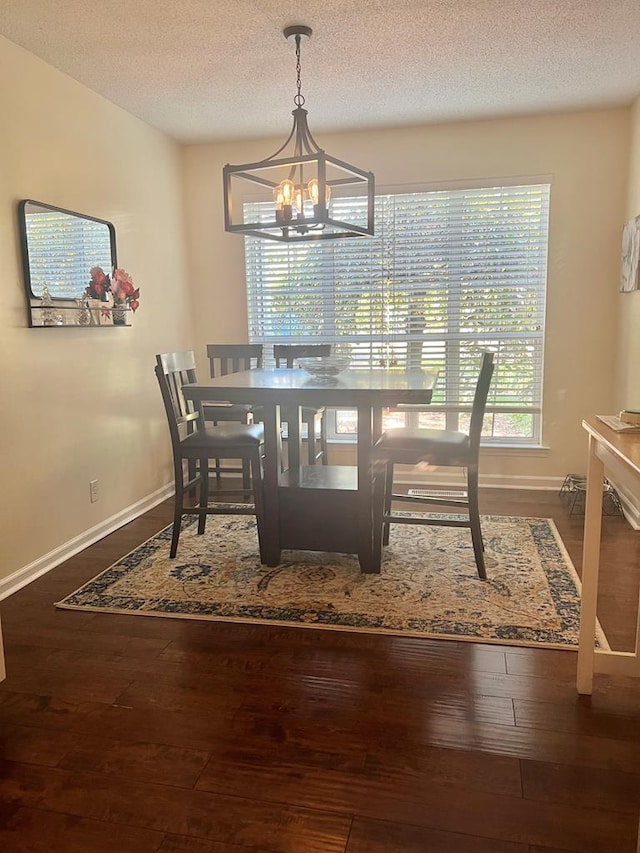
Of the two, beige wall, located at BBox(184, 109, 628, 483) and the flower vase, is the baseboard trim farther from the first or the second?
beige wall, located at BBox(184, 109, 628, 483)

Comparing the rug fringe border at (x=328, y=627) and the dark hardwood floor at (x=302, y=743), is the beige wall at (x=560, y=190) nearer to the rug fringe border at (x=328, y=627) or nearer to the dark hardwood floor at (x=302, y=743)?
the dark hardwood floor at (x=302, y=743)

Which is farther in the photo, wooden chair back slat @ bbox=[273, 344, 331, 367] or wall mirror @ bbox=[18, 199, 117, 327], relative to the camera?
wooden chair back slat @ bbox=[273, 344, 331, 367]

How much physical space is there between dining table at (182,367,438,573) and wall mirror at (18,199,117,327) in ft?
2.69

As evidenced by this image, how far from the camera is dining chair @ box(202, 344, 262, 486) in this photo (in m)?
4.05

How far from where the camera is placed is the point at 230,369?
14.9 feet

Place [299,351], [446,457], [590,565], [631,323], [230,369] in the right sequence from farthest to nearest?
[230,369], [299,351], [631,323], [446,457], [590,565]

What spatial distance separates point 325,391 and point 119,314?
5.19 feet

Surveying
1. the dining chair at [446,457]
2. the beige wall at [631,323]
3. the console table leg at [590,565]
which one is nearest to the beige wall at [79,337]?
the dining chair at [446,457]

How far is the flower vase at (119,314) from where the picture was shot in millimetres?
3523

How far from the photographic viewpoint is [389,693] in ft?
6.55

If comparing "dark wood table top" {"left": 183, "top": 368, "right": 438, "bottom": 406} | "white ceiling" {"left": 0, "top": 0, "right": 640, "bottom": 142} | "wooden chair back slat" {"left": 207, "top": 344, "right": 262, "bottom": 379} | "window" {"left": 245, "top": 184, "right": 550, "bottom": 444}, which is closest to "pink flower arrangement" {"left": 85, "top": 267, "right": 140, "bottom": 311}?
"wooden chair back slat" {"left": 207, "top": 344, "right": 262, "bottom": 379}

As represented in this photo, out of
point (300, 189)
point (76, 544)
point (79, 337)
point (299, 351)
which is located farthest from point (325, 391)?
point (76, 544)

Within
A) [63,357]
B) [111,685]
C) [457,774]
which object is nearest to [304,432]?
[63,357]

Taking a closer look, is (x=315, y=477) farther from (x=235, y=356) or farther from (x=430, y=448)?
(x=235, y=356)
